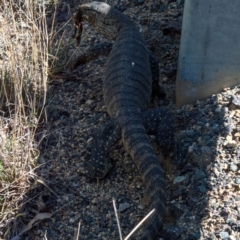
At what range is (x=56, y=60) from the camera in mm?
5695

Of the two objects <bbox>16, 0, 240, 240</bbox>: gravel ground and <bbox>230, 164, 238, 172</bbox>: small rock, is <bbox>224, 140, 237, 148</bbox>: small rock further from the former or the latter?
<bbox>230, 164, 238, 172</bbox>: small rock

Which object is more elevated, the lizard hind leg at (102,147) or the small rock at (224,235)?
the lizard hind leg at (102,147)

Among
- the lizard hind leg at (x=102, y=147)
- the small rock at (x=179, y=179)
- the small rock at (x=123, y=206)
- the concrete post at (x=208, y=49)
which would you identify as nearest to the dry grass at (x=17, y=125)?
the lizard hind leg at (x=102, y=147)

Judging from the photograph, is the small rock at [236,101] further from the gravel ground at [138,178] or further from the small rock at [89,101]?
the small rock at [89,101]

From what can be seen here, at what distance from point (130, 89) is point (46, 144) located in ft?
2.71

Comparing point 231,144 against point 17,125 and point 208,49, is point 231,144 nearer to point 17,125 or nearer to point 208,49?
point 208,49

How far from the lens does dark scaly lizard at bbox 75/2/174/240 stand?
404 centimetres

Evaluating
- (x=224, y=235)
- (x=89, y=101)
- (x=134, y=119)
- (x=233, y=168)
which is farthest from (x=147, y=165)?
(x=89, y=101)

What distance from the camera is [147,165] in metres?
4.20

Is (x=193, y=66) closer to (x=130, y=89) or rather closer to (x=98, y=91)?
(x=130, y=89)

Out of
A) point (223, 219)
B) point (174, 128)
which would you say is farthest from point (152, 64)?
point (223, 219)

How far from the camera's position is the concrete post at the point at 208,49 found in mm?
4457

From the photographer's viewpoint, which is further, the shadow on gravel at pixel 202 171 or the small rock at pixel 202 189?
the small rock at pixel 202 189

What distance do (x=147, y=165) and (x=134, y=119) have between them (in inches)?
18.8
